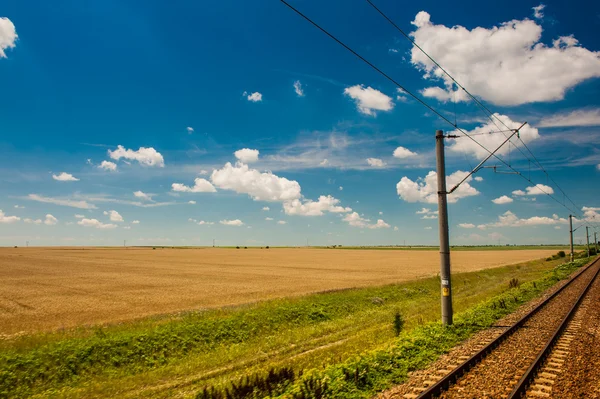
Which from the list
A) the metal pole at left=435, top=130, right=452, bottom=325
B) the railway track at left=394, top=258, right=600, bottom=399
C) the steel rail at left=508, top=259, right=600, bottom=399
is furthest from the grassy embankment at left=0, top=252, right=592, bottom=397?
the steel rail at left=508, top=259, right=600, bottom=399

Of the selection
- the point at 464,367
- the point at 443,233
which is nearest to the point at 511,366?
the point at 464,367

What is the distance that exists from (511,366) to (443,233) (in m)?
7.57

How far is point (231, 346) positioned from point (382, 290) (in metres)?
20.0

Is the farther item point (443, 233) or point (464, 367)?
point (443, 233)

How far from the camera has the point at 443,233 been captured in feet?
61.3

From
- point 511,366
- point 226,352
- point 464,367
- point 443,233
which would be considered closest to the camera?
point 464,367

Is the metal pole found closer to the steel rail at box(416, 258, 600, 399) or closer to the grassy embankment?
the grassy embankment

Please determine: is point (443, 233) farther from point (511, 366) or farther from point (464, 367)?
point (464, 367)

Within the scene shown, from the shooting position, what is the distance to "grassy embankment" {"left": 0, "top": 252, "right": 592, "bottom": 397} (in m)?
13.0

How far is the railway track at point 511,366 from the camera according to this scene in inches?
398

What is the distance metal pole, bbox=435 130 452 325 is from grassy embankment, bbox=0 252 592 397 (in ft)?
3.55

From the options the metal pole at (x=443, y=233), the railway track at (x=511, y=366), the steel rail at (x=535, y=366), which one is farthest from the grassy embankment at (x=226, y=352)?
the steel rail at (x=535, y=366)

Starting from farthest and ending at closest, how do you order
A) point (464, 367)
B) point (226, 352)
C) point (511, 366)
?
point (226, 352)
point (511, 366)
point (464, 367)

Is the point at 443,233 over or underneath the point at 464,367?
over
